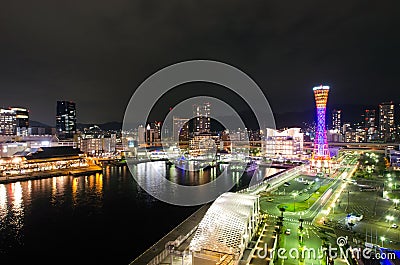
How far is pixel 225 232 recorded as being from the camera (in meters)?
4.28

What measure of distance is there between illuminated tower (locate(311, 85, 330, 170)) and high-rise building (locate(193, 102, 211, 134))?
34927 mm

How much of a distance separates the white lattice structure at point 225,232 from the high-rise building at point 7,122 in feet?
120

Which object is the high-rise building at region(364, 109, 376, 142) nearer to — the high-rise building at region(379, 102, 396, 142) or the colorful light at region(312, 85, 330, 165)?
the high-rise building at region(379, 102, 396, 142)

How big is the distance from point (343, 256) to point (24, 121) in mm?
40647

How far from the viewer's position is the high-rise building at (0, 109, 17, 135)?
1267 inches

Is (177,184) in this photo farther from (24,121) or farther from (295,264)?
(24,121)

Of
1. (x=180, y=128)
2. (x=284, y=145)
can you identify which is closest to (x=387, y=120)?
(x=284, y=145)

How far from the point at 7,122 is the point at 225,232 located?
38192mm

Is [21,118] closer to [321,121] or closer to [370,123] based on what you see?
[321,121]

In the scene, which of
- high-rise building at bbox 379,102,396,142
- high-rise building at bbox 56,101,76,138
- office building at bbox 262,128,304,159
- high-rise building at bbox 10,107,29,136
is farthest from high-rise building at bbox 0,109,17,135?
high-rise building at bbox 379,102,396,142

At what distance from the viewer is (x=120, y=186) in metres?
12.3

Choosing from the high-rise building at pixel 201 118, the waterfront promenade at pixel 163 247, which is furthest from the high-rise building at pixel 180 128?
the waterfront promenade at pixel 163 247

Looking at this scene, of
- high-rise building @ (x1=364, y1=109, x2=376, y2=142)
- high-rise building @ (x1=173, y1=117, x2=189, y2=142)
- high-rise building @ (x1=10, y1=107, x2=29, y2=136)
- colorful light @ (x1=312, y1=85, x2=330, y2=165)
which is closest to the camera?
colorful light @ (x1=312, y1=85, x2=330, y2=165)

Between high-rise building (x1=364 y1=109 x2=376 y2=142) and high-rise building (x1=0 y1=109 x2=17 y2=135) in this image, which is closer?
high-rise building (x1=0 y1=109 x2=17 y2=135)
